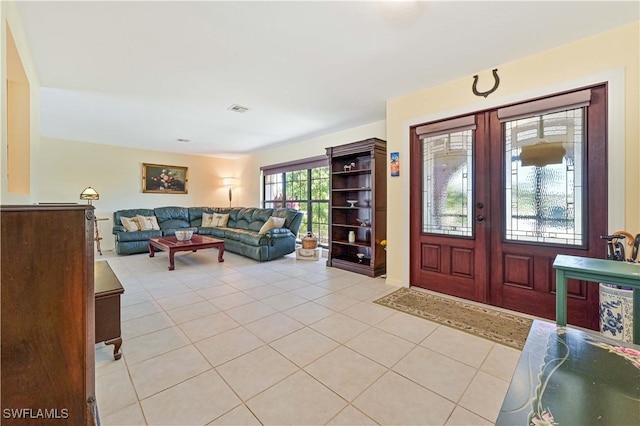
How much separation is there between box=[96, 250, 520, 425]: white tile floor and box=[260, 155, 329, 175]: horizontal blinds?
308cm

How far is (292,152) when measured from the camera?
20.1 ft

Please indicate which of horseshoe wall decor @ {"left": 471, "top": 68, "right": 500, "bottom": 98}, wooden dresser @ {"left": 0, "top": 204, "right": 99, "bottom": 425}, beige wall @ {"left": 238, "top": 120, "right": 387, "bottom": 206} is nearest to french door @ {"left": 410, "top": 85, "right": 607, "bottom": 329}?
horseshoe wall decor @ {"left": 471, "top": 68, "right": 500, "bottom": 98}

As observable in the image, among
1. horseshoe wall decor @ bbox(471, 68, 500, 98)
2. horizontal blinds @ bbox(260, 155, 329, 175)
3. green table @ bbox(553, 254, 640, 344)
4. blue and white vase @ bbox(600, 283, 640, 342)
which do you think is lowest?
blue and white vase @ bbox(600, 283, 640, 342)

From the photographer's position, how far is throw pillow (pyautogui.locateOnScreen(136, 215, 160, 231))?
5.80 m

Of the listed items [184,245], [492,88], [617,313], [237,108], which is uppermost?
[237,108]

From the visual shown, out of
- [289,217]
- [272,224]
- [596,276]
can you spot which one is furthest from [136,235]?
[596,276]

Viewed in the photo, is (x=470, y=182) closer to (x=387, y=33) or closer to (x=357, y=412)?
(x=387, y=33)

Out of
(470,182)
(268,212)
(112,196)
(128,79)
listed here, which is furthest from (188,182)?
(470,182)

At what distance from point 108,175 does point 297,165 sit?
4.30 meters

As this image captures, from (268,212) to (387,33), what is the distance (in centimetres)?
441

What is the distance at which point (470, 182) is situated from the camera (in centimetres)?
288

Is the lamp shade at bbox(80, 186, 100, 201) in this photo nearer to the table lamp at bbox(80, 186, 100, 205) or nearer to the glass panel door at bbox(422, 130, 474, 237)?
the table lamp at bbox(80, 186, 100, 205)

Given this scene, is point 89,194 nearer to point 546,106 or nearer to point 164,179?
point 164,179

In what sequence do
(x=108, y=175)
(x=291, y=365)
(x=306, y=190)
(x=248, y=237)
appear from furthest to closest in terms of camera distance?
(x=108, y=175), (x=306, y=190), (x=248, y=237), (x=291, y=365)
